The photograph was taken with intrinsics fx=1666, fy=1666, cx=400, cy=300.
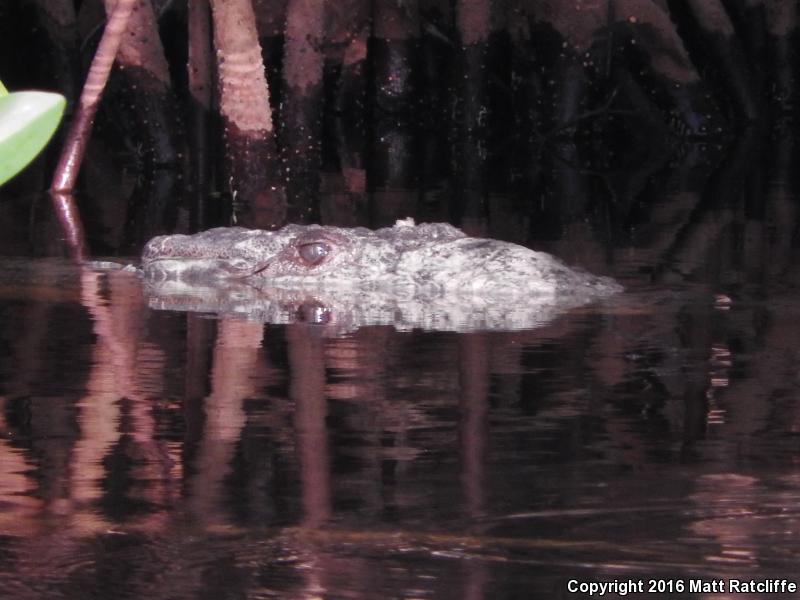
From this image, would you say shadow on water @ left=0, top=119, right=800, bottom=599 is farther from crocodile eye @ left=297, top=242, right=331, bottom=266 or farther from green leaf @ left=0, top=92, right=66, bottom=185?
green leaf @ left=0, top=92, right=66, bottom=185

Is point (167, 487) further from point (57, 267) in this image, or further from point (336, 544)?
point (57, 267)

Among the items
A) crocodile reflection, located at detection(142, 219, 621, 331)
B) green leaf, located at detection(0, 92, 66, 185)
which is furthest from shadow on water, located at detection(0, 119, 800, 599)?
green leaf, located at detection(0, 92, 66, 185)

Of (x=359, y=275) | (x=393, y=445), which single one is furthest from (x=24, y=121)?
(x=359, y=275)

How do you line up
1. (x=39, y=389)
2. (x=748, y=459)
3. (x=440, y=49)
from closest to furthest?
(x=748, y=459) < (x=39, y=389) < (x=440, y=49)

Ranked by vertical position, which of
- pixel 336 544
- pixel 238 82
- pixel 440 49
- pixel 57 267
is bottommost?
pixel 336 544

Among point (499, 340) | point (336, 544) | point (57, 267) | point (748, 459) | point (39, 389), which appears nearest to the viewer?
point (336, 544)

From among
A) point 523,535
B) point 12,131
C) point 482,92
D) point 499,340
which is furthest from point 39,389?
point 482,92

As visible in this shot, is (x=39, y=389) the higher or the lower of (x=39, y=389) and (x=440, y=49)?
the lower
